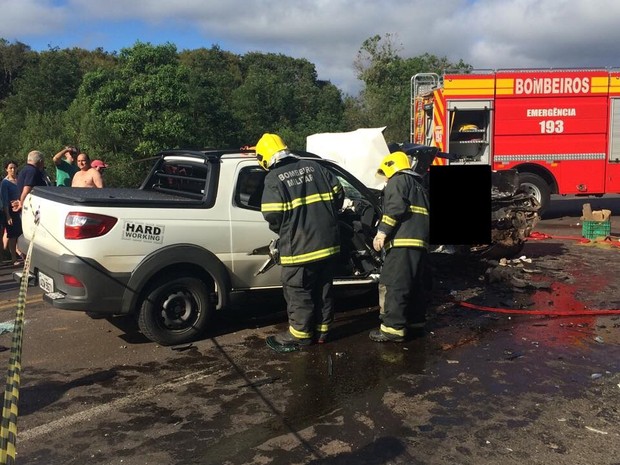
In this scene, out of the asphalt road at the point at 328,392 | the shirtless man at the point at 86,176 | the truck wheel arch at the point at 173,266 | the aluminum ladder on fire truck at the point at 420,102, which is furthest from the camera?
the aluminum ladder on fire truck at the point at 420,102

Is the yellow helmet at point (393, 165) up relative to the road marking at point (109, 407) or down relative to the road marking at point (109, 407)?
up

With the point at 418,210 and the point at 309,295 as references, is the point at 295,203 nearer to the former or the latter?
the point at 309,295

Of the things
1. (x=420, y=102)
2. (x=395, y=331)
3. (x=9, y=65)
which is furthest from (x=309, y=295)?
(x=9, y=65)

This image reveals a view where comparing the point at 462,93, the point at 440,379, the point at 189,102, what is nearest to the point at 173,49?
the point at 189,102

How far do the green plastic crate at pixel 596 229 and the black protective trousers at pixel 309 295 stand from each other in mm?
7026

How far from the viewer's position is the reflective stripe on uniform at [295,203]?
514cm

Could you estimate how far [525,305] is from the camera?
6840 millimetres

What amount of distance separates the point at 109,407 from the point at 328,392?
155 cm

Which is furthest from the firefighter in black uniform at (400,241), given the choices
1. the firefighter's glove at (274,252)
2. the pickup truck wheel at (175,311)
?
the pickup truck wheel at (175,311)

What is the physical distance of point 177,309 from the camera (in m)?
5.44

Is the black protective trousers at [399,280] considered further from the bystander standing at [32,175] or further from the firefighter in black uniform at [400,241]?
the bystander standing at [32,175]

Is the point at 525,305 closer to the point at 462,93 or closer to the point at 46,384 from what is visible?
the point at 46,384

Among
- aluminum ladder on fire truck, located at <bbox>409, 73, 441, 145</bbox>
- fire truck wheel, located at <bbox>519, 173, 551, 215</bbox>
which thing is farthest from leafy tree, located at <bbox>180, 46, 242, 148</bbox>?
fire truck wheel, located at <bbox>519, 173, 551, 215</bbox>

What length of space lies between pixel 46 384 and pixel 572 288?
19.9 ft
